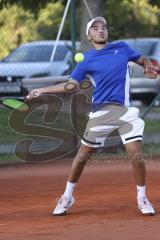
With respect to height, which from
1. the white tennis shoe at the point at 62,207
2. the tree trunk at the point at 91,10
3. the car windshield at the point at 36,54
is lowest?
the car windshield at the point at 36,54

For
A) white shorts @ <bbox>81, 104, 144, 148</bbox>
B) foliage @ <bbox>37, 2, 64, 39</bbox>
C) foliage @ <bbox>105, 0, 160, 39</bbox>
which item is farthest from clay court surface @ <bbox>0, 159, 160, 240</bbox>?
foliage @ <bbox>37, 2, 64, 39</bbox>

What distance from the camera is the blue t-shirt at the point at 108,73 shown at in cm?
771

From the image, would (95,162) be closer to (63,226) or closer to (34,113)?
(34,113)

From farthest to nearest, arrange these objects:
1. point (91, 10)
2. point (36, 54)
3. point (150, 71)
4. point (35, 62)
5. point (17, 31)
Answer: point (17, 31) → point (36, 54) → point (35, 62) → point (91, 10) → point (150, 71)

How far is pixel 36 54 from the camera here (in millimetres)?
18953

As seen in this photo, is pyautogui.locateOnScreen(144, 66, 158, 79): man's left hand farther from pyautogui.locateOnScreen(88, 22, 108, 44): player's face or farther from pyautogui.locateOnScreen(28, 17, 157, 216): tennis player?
pyautogui.locateOnScreen(88, 22, 108, 44): player's face

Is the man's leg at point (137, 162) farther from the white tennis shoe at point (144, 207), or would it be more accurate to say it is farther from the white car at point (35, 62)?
the white car at point (35, 62)

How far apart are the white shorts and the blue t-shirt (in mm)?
92

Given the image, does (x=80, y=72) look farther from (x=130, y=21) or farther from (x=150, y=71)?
(x=130, y=21)

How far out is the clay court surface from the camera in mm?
6961

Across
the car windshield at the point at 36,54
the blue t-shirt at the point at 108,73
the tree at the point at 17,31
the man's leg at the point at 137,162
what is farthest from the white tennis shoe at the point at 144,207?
the tree at the point at 17,31

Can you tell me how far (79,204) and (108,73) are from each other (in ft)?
5.47

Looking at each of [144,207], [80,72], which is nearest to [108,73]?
[80,72]

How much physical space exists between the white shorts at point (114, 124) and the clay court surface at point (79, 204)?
29.3 inches
